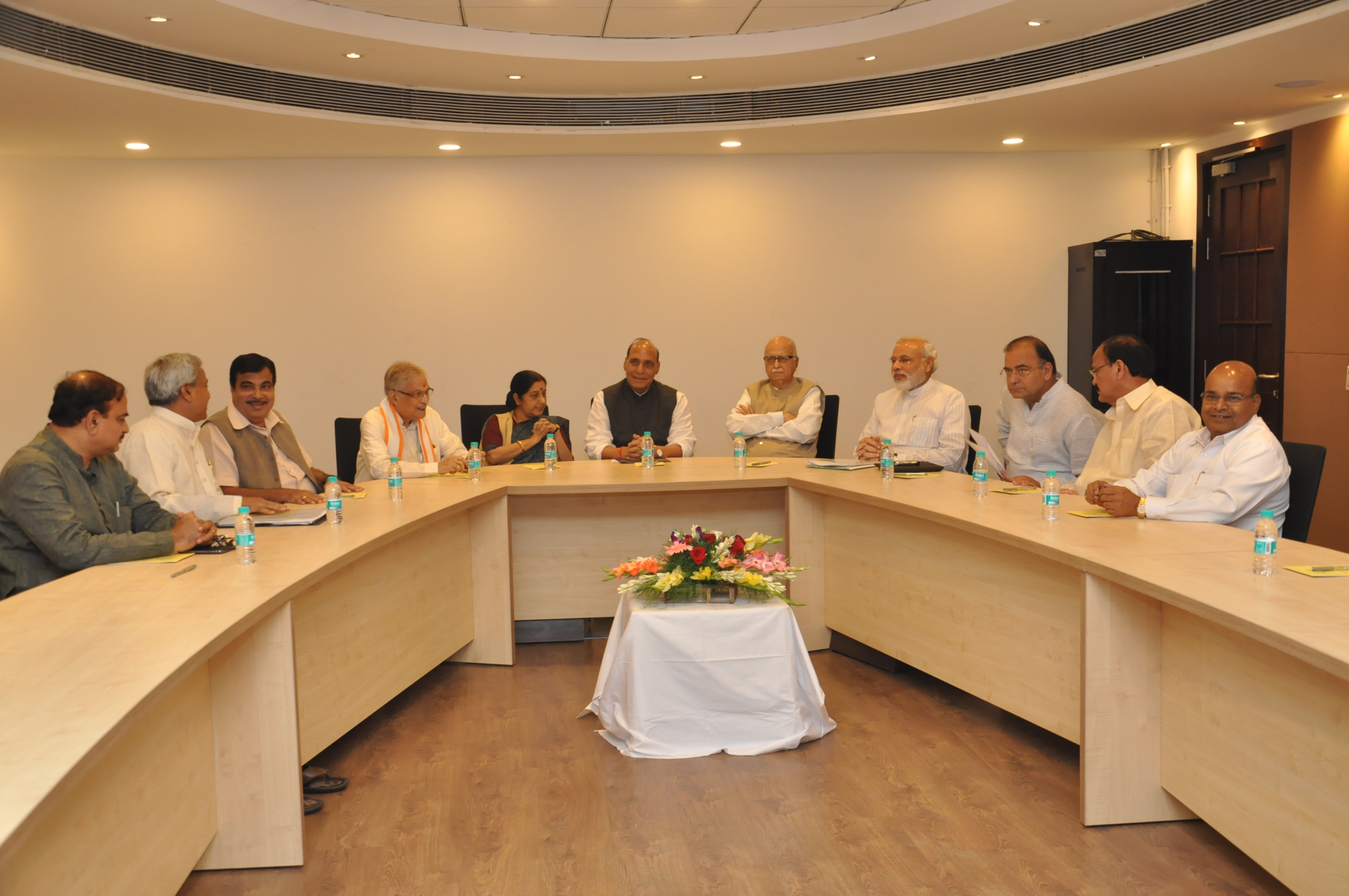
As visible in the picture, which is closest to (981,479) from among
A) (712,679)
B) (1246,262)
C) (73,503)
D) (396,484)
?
(712,679)

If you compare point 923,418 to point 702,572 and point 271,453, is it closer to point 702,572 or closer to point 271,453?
point 702,572

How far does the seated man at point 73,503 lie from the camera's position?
2.86 meters

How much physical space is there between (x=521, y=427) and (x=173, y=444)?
7.23ft

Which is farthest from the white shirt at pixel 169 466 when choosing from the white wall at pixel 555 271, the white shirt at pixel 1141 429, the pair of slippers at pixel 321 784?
the white wall at pixel 555 271

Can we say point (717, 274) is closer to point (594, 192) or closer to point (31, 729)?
point (594, 192)

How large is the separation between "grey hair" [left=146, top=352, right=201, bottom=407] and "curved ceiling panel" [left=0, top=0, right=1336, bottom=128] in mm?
2323

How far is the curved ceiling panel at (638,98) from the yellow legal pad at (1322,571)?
10.5ft

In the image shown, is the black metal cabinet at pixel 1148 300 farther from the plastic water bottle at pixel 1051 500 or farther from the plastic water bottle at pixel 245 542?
the plastic water bottle at pixel 245 542

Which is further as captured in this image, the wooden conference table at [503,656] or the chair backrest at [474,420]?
the chair backrest at [474,420]

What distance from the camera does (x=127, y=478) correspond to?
10.8 feet

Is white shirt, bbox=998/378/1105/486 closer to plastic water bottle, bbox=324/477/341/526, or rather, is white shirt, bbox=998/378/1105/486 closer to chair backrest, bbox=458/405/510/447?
chair backrest, bbox=458/405/510/447

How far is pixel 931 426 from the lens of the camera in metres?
5.36

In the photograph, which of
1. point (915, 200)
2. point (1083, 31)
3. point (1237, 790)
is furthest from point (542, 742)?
point (915, 200)

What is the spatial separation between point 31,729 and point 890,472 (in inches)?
139
